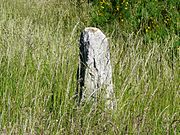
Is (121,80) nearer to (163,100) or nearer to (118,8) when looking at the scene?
(163,100)

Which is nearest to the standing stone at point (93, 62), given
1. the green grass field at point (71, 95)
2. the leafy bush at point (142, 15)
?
the green grass field at point (71, 95)

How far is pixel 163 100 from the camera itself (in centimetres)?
293

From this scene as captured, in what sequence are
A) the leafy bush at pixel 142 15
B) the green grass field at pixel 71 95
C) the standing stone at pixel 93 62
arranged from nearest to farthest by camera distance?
the green grass field at pixel 71 95 < the standing stone at pixel 93 62 < the leafy bush at pixel 142 15

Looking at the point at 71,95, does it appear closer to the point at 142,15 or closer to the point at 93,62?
the point at 93,62

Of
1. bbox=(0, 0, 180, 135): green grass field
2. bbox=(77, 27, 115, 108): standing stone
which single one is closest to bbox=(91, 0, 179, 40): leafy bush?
bbox=(0, 0, 180, 135): green grass field

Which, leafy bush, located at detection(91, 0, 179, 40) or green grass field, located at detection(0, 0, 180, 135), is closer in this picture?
green grass field, located at detection(0, 0, 180, 135)

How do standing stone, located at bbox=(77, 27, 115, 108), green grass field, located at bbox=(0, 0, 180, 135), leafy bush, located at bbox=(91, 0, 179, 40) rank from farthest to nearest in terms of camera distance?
leafy bush, located at bbox=(91, 0, 179, 40), standing stone, located at bbox=(77, 27, 115, 108), green grass field, located at bbox=(0, 0, 180, 135)

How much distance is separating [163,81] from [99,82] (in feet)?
2.09

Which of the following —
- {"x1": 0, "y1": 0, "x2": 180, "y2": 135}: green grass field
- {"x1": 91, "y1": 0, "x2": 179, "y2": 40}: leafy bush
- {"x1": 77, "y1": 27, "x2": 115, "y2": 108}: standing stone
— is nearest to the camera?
{"x1": 0, "y1": 0, "x2": 180, "y2": 135}: green grass field

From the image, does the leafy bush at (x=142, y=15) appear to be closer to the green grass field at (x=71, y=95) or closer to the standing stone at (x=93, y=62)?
the green grass field at (x=71, y=95)

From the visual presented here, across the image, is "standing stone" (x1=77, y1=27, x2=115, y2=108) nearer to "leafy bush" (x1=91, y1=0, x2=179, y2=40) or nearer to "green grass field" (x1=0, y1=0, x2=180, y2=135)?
"green grass field" (x1=0, y1=0, x2=180, y2=135)

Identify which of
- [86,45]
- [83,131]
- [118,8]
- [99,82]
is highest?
[118,8]

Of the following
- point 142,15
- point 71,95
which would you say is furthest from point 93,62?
point 142,15

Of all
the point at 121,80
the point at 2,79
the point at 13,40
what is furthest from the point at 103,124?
the point at 13,40
